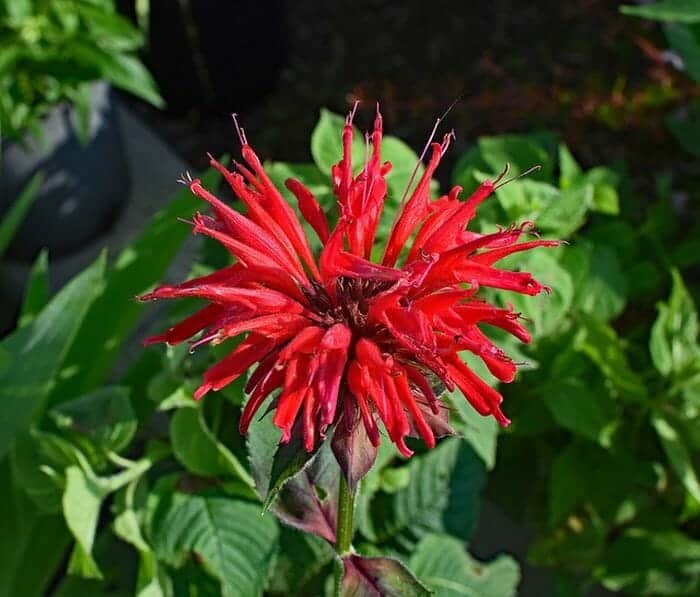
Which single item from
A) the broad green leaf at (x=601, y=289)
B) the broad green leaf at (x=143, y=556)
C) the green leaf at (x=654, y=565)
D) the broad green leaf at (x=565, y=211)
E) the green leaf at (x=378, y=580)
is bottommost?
the green leaf at (x=654, y=565)

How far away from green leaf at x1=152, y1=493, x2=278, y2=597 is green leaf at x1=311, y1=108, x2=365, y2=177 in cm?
32

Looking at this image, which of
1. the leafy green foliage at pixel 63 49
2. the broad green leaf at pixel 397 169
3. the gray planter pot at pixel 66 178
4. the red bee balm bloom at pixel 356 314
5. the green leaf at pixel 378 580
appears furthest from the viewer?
the gray planter pot at pixel 66 178

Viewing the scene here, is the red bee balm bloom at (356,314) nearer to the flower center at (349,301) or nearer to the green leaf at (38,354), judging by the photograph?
the flower center at (349,301)

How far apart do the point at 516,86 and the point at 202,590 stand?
44.2 inches

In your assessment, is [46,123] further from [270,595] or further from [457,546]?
[457,546]

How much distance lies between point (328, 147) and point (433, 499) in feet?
1.21

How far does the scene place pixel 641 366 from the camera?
1.14 m

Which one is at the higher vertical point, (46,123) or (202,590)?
(46,123)

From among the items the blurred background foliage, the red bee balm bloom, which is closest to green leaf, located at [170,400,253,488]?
the blurred background foliage

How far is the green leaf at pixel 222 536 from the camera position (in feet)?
2.54

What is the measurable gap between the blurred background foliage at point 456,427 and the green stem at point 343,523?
64mm

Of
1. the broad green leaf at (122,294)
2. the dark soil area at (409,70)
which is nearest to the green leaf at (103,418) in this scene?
the broad green leaf at (122,294)

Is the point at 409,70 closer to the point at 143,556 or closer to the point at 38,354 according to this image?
the point at 38,354

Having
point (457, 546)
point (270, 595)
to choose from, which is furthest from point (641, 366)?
point (270, 595)
